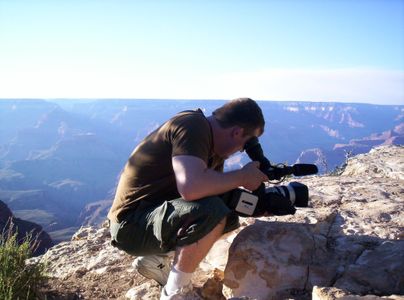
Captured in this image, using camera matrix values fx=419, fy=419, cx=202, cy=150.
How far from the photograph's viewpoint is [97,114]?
186 m

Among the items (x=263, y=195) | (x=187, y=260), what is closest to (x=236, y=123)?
(x=263, y=195)

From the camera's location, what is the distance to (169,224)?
253cm

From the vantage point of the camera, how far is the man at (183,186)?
97.4 inches

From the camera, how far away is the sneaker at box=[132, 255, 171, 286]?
3154 mm

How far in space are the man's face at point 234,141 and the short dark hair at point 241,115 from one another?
0.03m

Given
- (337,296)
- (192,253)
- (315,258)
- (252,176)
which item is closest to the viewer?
(337,296)

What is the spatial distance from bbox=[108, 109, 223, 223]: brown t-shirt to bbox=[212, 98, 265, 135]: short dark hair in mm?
143

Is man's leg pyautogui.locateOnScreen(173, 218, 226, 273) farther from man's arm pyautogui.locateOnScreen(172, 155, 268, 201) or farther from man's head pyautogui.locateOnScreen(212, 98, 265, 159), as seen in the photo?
man's head pyautogui.locateOnScreen(212, 98, 265, 159)

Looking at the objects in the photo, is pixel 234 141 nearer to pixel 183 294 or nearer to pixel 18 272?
pixel 183 294

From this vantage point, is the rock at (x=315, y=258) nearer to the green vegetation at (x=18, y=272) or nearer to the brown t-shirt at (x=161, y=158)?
the brown t-shirt at (x=161, y=158)

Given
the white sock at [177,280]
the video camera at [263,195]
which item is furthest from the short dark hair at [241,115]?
the white sock at [177,280]

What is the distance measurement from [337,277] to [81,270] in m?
2.59

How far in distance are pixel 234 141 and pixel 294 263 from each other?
0.95m

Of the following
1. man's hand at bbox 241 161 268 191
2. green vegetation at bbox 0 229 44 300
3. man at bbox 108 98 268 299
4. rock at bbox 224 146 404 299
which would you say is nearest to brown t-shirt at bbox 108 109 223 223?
man at bbox 108 98 268 299
